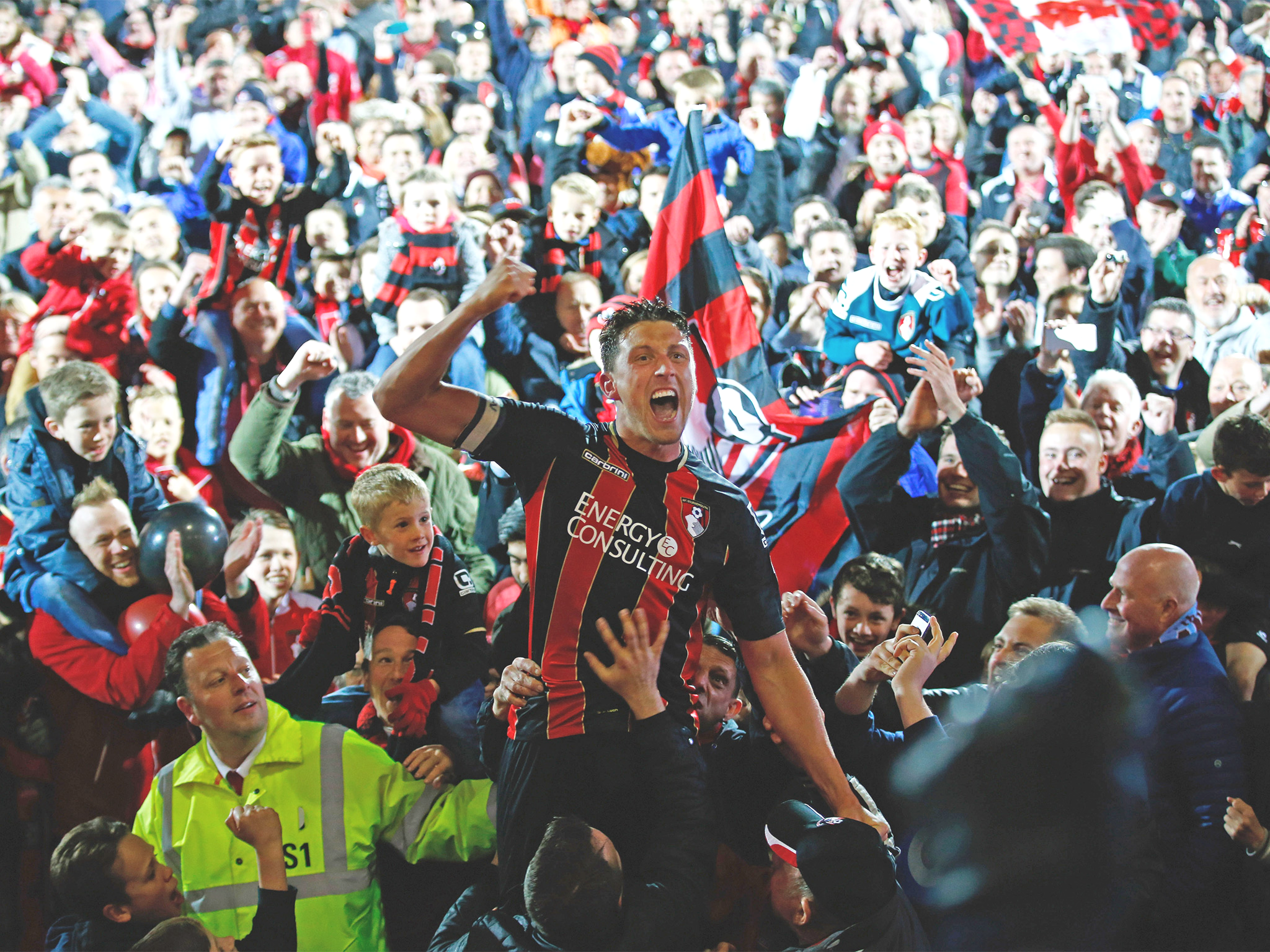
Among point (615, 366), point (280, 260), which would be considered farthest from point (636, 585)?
point (280, 260)

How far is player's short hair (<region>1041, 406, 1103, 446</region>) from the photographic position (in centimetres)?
430

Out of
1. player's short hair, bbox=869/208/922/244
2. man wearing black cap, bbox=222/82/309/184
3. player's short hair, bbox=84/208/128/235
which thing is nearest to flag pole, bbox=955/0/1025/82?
player's short hair, bbox=869/208/922/244

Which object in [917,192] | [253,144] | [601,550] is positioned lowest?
[253,144]

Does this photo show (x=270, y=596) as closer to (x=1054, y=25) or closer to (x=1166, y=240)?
(x=1166, y=240)

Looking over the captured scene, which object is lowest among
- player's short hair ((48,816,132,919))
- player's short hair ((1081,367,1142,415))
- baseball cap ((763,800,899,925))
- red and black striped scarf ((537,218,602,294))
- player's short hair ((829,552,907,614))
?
player's short hair ((48,816,132,919))

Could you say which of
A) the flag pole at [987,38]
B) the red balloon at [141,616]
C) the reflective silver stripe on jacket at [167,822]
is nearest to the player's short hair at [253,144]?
the red balloon at [141,616]

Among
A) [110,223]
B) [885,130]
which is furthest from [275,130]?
[885,130]

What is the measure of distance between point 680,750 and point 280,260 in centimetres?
508

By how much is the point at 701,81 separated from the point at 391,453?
432 centimetres

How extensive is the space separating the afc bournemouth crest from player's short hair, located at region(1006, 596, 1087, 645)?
122cm

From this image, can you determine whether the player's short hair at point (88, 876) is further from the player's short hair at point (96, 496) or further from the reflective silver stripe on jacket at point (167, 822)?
the player's short hair at point (96, 496)

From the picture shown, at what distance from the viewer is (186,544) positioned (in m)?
3.98

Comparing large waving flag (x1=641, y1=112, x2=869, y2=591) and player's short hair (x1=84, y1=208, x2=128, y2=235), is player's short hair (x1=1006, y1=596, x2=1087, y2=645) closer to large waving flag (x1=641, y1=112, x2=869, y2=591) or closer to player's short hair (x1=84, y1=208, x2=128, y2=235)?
large waving flag (x1=641, y1=112, x2=869, y2=591)

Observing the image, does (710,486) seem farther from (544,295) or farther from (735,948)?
(544,295)
